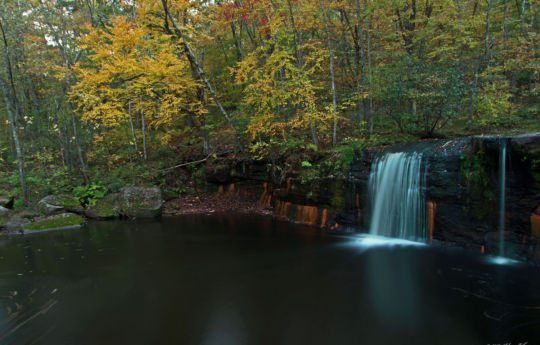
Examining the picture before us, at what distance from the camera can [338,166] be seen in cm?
909

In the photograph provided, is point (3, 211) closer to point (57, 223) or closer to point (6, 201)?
point (6, 201)

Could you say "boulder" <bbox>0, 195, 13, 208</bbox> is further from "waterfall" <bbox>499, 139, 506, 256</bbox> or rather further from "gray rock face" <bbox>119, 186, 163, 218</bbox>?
"waterfall" <bbox>499, 139, 506, 256</bbox>

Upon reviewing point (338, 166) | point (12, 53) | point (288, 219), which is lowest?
point (288, 219)

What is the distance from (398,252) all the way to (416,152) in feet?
9.38

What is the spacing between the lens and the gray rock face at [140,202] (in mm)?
11148

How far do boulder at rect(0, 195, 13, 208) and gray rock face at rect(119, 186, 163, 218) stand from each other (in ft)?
12.0

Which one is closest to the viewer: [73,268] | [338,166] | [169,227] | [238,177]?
[73,268]

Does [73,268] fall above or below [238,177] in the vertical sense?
below

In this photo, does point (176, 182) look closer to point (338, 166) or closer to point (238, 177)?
point (238, 177)

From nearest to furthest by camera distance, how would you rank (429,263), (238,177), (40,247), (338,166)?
(429,263) → (40,247) → (338,166) → (238,177)

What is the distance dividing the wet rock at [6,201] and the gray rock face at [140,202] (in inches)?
144

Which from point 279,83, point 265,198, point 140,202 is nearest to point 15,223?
point 140,202

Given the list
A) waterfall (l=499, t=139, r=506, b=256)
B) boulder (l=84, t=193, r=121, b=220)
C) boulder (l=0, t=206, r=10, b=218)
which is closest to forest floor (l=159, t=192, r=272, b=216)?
boulder (l=84, t=193, r=121, b=220)

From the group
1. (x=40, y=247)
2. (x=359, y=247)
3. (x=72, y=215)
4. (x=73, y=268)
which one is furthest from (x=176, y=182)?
(x=359, y=247)
